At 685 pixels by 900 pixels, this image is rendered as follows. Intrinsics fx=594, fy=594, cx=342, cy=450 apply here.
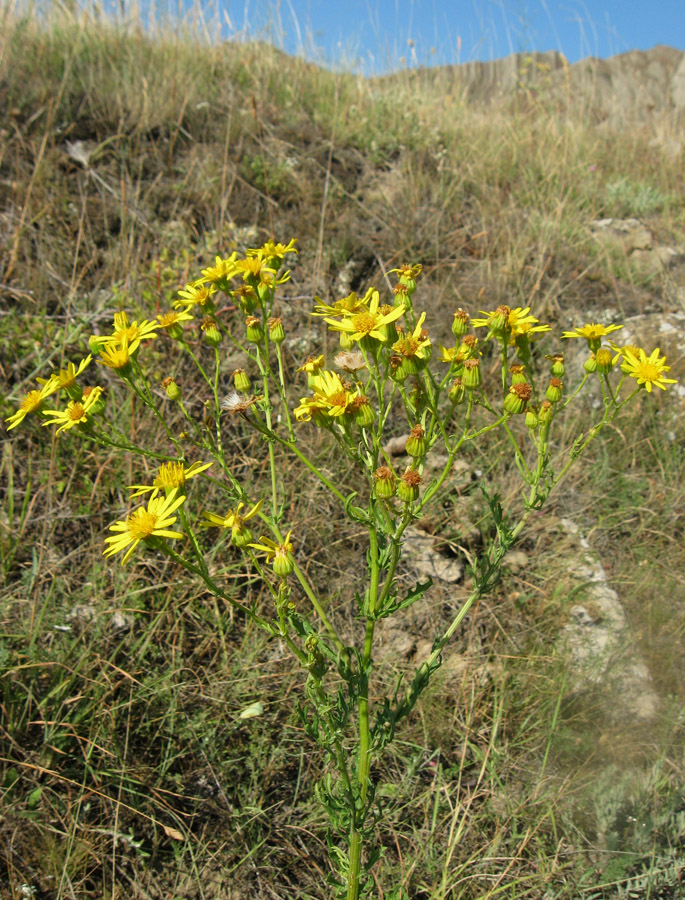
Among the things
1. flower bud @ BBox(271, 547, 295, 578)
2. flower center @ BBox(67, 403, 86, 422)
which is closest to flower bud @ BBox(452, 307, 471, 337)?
flower bud @ BBox(271, 547, 295, 578)

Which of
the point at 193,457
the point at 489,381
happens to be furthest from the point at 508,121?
the point at 193,457

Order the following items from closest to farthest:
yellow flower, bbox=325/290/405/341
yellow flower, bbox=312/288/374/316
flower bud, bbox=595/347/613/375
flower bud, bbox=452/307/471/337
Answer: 1. yellow flower, bbox=325/290/405/341
2. yellow flower, bbox=312/288/374/316
3. flower bud, bbox=452/307/471/337
4. flower bud, bbox=595/347/613/375

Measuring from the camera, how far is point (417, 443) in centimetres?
142

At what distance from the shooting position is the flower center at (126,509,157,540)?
129 centimetres

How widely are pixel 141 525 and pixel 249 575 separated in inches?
27.8

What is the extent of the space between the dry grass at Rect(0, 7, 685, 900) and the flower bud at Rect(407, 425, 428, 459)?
1.21 metres

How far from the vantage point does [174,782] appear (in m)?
2.06

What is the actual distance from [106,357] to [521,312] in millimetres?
1144

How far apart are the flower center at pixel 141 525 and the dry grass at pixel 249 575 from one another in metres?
1.06

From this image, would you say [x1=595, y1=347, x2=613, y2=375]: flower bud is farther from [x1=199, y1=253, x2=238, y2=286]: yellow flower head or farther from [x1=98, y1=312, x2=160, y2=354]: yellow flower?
[x1=98, y1=312, x2=160, y2=354]: yellow flower

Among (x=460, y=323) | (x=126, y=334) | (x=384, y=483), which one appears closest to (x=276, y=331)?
(x=126, y=334)

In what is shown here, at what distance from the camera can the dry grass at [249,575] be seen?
1952 mm

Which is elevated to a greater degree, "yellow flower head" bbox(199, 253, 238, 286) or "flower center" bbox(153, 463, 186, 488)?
"yellow flower head" bbox(199, 253, 238, 286)

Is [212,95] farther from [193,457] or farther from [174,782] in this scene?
[174,782]
